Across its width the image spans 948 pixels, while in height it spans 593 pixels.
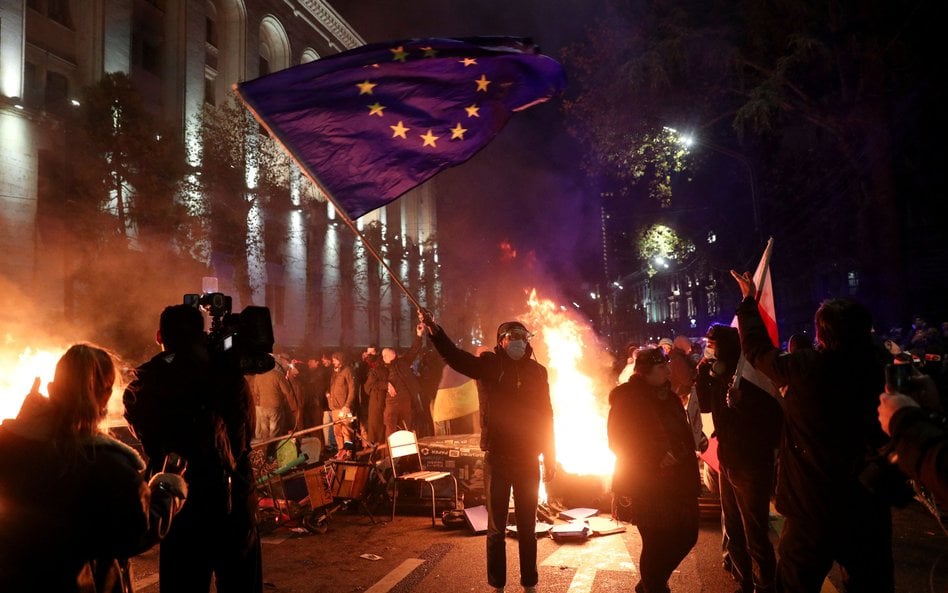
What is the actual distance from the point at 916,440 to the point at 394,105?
424cm

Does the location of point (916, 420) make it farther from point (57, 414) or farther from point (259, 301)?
point (259, 301)

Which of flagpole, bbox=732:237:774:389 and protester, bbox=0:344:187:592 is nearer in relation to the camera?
protester, bbox=0:344:187:592

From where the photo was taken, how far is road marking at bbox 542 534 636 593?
5949 mm

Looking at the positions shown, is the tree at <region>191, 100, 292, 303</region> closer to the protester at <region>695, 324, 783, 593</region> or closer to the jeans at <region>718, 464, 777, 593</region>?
the protester at <region>695, 324, 783, 593</region>

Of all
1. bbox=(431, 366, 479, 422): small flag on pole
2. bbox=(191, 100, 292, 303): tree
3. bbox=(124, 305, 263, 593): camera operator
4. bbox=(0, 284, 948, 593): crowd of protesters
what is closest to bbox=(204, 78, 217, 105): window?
bbox=(191, 100, 292, 303): tree

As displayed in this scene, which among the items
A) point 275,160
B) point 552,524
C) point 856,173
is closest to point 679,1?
point 856,173

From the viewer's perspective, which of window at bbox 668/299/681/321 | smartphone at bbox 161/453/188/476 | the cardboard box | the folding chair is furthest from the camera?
window at bbox 668/299/681/321

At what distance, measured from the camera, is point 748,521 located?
491cm

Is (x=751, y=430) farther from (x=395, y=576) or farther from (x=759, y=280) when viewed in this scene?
(x=395, y=576)

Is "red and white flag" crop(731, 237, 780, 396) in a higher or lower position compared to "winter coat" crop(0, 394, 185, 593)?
higher

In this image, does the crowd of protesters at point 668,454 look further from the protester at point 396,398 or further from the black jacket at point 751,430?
the protester at point 396,398

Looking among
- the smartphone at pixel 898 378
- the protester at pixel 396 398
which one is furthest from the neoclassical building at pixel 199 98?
the smartphone at pixel 898 378

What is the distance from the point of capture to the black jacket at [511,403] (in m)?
5.25

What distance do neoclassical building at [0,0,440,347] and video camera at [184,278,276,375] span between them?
23809mm
